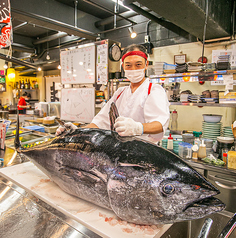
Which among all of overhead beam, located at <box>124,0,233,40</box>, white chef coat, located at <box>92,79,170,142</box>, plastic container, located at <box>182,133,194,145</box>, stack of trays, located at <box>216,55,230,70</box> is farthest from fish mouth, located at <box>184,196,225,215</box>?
overhead beam, located at <box>124,0,233,40</box>

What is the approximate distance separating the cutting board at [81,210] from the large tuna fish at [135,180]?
5 cm

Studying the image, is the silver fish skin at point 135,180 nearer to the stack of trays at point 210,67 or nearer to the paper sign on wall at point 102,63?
the stack of trays at point 210,67

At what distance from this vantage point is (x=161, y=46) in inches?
245

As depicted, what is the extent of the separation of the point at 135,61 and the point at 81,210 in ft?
4.04

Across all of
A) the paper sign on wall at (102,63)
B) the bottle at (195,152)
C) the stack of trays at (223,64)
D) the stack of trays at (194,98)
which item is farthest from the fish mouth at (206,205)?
the paper sign on wall at (102,63)

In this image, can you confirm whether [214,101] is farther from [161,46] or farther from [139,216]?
[161,46]

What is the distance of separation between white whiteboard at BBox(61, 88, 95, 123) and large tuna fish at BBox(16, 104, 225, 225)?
324 cm

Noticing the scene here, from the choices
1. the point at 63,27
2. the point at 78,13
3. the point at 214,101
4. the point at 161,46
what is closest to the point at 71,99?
the point at 63,27

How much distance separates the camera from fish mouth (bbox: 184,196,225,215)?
70 cm

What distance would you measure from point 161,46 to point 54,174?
19.7 ft

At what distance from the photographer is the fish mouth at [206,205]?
2.31 feet

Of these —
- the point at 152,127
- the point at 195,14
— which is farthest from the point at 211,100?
the point at 152,127

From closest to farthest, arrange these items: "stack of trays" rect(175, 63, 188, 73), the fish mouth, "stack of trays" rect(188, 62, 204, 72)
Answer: the fish mouth < "stack of trays" rect(188, 62, 204, 72) < "stack of trays" rect(175, 63, 188, 73)

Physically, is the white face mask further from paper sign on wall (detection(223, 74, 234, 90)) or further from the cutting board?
paper sign on wall (detection(223, 74, 234, 90))
